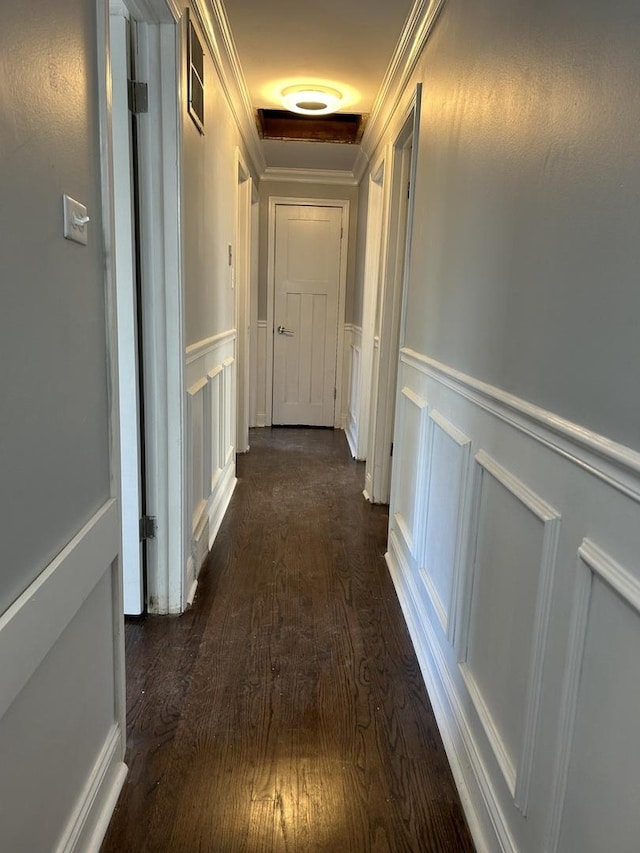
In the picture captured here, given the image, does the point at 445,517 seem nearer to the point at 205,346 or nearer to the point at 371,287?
the point at 205,346

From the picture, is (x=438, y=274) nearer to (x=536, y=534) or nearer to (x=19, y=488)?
(x=536, y=534)

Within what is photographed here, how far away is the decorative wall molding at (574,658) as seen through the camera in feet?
2.75

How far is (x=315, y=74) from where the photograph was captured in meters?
3.02

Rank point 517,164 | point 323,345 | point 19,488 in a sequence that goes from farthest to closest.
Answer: point 323,345
point 517,164
point 19,488

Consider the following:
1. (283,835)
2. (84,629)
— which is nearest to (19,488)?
(84,629)

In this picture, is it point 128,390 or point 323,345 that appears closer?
point 128,390

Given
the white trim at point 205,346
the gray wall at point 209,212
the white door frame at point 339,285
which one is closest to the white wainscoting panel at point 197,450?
the white trim at point 205,346

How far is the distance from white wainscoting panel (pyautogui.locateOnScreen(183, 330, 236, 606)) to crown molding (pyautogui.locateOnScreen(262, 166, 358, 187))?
90.7 inches

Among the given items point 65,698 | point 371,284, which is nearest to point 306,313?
point 371,284

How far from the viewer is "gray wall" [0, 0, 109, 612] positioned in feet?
2.65

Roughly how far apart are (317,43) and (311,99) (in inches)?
25.5

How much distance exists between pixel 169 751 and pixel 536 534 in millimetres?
1086

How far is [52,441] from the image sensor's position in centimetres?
96

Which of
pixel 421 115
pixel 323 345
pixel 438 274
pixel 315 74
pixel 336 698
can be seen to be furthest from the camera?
pixel 323 345
